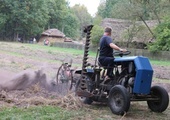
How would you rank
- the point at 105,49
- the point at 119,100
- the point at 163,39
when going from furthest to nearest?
the point at 163,39 → the point at 105,49 → the point at 119,100

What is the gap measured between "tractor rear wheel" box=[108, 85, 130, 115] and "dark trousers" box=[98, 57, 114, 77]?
766 millimetres

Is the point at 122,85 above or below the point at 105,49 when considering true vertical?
below

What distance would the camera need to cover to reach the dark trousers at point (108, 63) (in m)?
7.89

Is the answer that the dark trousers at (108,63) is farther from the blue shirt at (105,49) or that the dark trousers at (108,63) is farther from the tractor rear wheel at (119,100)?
the tractor rear wheel at (119,100)

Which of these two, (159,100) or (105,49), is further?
(105,49)

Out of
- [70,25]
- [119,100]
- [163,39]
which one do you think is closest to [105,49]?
[119,100]

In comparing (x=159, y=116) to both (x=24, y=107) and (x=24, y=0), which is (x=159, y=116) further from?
(x=24, y=0)

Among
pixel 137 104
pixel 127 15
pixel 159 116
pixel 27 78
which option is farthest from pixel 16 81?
pixel 127 15

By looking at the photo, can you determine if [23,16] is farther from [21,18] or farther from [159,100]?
[159,100]

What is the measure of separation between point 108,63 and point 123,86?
0.89m

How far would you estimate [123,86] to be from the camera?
7.30 metres

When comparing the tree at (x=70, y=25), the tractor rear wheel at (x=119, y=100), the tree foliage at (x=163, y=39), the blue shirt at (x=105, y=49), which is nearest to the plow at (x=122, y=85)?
the tractor rear wheel at (x=119, y=100)

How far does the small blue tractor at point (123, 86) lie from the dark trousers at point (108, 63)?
99 mm

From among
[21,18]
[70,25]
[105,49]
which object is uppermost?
[21,18]
